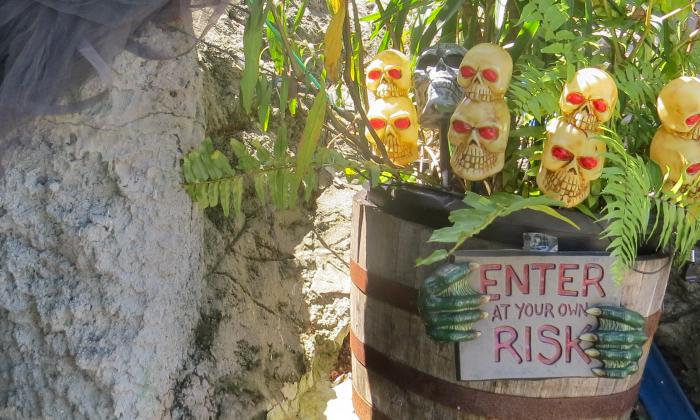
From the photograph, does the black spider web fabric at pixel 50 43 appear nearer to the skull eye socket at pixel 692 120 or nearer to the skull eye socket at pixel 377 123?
the skull eye socket at pixel 377 123

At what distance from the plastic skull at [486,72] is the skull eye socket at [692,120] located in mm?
351

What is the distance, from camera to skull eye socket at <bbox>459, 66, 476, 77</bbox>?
1352mm

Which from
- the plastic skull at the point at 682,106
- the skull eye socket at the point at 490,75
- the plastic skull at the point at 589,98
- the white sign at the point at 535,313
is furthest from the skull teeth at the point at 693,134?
the skull eye socket at the point at 490,75

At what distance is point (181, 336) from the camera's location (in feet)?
5.16

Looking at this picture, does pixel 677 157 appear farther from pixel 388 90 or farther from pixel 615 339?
pixel 388 90

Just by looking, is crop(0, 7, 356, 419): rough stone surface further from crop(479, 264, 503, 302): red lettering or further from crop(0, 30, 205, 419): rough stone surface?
crop(479, 264, 503, 302): red lettering

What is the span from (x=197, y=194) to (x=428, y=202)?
52 cm

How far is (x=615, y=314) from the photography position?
139cm

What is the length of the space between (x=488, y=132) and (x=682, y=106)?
1.22 ft

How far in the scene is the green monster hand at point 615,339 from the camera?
139cm

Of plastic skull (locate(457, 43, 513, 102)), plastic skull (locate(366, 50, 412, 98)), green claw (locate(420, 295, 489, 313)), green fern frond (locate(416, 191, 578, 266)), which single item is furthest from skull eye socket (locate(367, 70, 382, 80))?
green claw (locate(420, 295, 489, 313))

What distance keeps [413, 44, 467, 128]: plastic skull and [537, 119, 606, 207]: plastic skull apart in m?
0.22

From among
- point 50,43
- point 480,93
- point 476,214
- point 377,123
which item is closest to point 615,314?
point 476,214

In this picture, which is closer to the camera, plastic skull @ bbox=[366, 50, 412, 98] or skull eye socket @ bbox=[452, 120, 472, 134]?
skull eye socket @ bbox=[452, 120, 472, 134]
